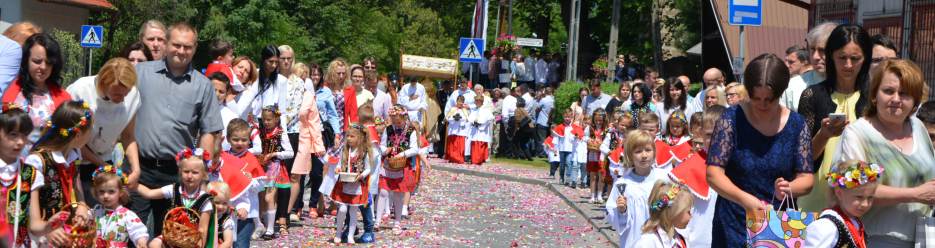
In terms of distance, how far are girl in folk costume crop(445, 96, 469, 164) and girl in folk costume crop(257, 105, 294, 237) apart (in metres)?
15.4

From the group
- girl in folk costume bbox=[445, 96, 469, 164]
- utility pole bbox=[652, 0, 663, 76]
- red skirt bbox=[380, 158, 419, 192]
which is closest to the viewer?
red skirt bbox=[380, 158, 419, 192]

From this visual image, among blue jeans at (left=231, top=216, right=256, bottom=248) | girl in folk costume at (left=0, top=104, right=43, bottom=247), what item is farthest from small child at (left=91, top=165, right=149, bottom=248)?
blue jeans at (left=231, top=216, right=256, bottom=248)

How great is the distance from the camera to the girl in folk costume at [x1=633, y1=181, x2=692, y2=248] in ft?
25.5

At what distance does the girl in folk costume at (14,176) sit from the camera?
637cm

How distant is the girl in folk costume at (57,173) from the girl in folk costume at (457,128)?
21325mm

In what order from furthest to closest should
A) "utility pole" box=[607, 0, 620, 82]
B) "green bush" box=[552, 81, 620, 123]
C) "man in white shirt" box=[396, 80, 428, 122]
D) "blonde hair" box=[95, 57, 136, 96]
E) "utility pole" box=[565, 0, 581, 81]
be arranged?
"utility pole" box=[565, 0, 581, 81]
"utility pole" box=[607, 0, 620, 82]
"green bush" box=[552, 81, 620, 123]
"man in white shirt" box=[396, 80, 428, 122]
"blonde hair" box=[95, 57, 136, 96]

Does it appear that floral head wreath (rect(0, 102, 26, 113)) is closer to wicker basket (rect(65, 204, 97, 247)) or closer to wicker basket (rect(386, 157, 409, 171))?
wicker basket (rect(65, 204, 97, 247))

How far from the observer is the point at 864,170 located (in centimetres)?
584

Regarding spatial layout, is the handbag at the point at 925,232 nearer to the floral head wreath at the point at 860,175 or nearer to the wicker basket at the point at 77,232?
the floral head wreath at the point at 860,175

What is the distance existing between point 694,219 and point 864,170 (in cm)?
282

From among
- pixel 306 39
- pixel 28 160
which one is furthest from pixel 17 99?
pixel 306 39

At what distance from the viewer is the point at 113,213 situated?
7637 millimetres

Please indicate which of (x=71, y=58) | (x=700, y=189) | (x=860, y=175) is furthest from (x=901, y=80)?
(x=71, y=58)

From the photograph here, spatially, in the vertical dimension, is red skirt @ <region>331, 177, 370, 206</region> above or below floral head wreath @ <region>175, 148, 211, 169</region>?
below
